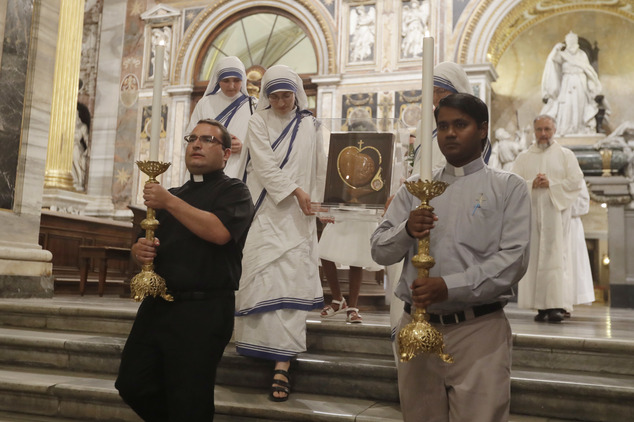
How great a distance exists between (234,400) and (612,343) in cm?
220

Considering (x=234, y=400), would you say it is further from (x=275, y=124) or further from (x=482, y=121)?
(x=482, y=121)

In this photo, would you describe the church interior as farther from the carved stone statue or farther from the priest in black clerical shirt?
the priest in black clerical shirt

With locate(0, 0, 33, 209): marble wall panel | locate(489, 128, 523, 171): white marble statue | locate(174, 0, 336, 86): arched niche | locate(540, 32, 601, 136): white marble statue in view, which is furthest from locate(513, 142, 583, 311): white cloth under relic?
locate(174, 0, 336, 86): arched niche

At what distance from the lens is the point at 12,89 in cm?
649

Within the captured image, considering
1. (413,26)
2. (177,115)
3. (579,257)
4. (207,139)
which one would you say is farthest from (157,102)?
(177,115)

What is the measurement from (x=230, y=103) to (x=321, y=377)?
2.12m

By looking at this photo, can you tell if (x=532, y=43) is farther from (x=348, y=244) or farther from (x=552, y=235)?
(x=348, y=244)

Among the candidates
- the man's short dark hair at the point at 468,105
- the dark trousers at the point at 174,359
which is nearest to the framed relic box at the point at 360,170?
the dark trousers at the point at 174,359

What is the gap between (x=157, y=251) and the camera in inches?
113

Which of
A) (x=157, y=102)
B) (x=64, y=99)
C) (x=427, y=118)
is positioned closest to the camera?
(x=427, y=118)

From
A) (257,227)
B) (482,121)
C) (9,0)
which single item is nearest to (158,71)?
(482,121)

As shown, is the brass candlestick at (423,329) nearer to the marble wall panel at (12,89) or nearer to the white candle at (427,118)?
the white candle at (427,118)

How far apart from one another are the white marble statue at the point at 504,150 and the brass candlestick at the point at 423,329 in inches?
378

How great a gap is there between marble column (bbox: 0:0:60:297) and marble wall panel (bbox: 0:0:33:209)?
0.03 feet
